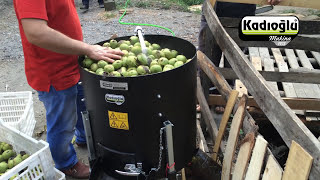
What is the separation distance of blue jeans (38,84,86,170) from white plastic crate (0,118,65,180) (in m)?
0.19

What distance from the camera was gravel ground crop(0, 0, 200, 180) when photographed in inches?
222

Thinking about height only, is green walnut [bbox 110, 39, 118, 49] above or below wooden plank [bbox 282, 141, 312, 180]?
above

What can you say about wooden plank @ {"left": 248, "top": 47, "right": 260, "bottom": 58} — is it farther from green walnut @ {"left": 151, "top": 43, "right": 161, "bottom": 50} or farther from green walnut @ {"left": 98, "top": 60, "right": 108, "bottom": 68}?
green walnut @ {"left": 98, "top": 60, "right": 108, "bottom": 68}

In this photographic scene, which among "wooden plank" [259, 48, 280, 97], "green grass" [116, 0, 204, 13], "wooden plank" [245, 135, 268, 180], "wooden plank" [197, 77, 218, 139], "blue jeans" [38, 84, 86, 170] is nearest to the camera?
"wooden plank" [245, 135, 268, 180]

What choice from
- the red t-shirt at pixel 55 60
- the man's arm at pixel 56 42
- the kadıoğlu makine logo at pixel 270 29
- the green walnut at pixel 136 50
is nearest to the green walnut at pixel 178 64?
the green walnut at pixel 136 50

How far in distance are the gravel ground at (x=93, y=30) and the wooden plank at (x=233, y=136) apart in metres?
3.02

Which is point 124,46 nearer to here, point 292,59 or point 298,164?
point 298,164

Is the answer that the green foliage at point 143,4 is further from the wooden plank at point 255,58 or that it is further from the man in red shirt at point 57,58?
the man in red shirt at point 57,58

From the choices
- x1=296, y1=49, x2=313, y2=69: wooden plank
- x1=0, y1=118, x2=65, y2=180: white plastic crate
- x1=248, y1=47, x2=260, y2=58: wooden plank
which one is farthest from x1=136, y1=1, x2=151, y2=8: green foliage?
x1=0, y1=118, x2=65, y2=180: white plastic crate

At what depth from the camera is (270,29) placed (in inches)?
134

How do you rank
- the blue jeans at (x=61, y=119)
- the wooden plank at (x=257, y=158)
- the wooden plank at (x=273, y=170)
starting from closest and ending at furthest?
the wooden plank at (x=273, y=170) → the wooden plank at (x=257, y=158) → the blue jeans at (x=61, y=119)

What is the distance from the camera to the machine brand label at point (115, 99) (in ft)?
6.12

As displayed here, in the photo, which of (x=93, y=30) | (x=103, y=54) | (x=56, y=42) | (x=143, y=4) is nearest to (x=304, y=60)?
(x=103, y=54)

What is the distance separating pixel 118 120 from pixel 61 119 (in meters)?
1.09
